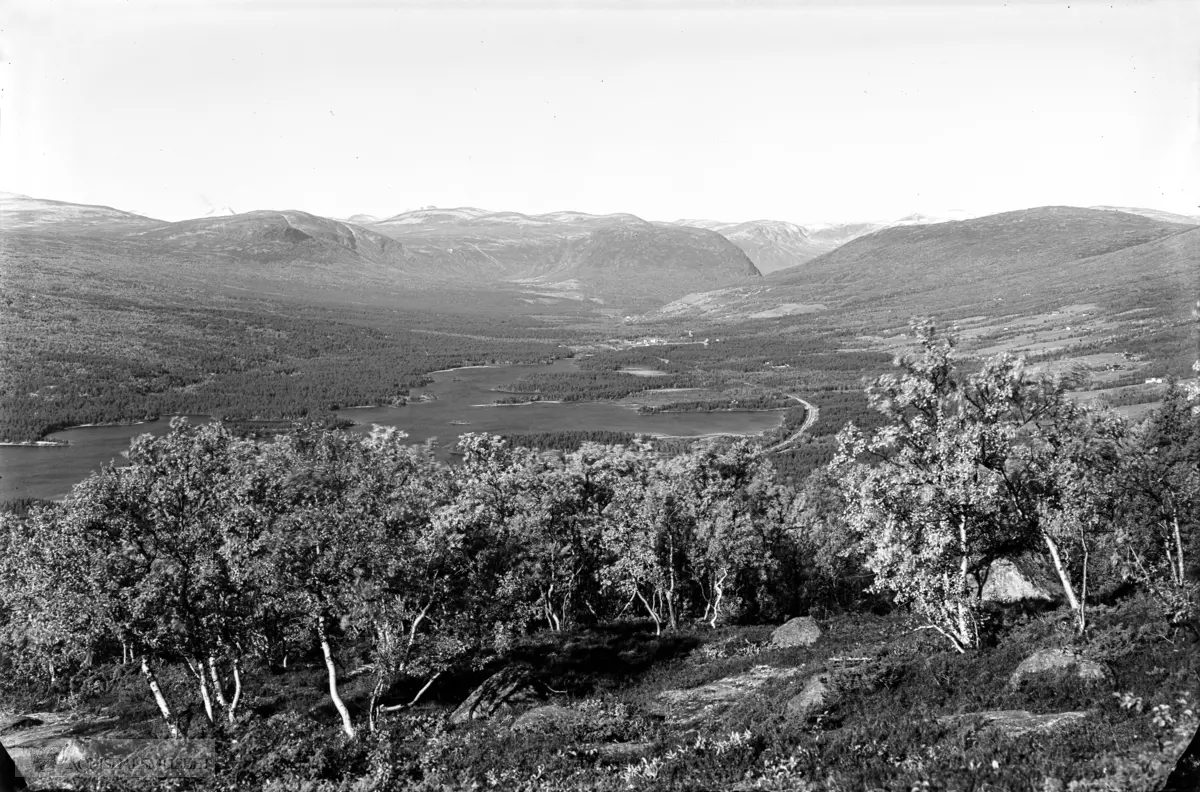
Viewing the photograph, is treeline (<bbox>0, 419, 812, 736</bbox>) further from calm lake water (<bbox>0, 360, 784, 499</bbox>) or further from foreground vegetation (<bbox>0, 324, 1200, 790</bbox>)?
calm lake water (<bbox>0, 360, 784, 499</bbox>)

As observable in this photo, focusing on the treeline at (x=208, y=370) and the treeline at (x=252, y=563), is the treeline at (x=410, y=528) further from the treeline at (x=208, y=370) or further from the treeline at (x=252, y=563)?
the treeline at (x=208, y=370)

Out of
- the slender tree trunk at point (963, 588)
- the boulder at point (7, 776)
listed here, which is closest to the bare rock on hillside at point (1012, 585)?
the slender tree trunk at point (963, 588)

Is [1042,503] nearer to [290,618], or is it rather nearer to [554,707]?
[554,707]

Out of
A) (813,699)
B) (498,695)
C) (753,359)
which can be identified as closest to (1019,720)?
(813,699)

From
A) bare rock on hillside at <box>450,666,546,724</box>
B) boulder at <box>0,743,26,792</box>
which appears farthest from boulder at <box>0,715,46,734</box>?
boulder at <box>0,743,26,792</box>

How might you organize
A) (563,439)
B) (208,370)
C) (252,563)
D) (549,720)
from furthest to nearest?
(208,370) → (563,439) → (549,720) → (252,563)

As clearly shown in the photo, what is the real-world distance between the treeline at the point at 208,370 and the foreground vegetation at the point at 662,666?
43.3 m

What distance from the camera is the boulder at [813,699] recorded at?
528 inches

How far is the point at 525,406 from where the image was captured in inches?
2972

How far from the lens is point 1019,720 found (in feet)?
34.3

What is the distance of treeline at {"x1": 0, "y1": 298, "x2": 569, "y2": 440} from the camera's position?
63.7 m

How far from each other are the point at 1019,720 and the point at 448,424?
177ft

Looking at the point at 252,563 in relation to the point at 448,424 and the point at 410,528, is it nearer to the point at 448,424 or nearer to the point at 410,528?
the point at 410,528

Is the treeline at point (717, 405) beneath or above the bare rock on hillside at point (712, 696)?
beneath
